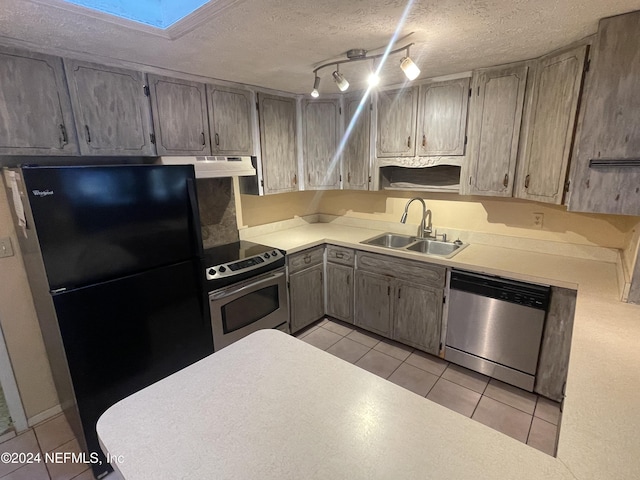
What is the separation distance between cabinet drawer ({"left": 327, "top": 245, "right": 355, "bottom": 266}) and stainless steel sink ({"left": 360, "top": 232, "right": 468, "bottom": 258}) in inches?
7.0

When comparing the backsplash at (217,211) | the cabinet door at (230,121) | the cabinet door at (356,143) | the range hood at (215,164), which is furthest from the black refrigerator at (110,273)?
the cabinet door at (356,143)

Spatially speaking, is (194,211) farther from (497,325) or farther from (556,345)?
(556,345)

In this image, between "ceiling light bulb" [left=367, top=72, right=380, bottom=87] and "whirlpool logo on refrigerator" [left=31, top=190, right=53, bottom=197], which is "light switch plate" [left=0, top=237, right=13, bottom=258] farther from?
"ceiling light bulb" [left=367, top=72, right=380, bottom=87]

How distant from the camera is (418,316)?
2627 millimetres

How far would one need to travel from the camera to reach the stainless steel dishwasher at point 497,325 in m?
2.09

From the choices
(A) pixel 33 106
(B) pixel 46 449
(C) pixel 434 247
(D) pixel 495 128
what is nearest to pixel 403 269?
(C) pixel 434 247

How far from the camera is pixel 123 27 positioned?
1.44 meters

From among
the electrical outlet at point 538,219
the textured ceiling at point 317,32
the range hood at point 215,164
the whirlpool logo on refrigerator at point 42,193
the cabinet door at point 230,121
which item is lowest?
the electrical outlet at point 538,219

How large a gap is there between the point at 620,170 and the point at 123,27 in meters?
2.46

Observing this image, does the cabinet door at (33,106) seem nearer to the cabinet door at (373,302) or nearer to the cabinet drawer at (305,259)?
the cabinet drawer at (305,259)

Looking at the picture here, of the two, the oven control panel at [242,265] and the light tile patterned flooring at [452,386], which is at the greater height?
the oven control panel at [242,265]

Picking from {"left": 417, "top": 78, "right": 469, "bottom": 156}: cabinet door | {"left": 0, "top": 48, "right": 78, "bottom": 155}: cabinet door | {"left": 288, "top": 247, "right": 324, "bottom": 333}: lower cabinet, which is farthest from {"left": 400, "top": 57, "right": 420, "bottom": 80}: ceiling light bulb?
{"left": 0, "top": 48, "right": 78, "bottom": 155}: cabinet door

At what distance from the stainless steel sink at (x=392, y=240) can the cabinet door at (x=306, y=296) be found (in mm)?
619

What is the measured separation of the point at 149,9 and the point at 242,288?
67.5 inches
